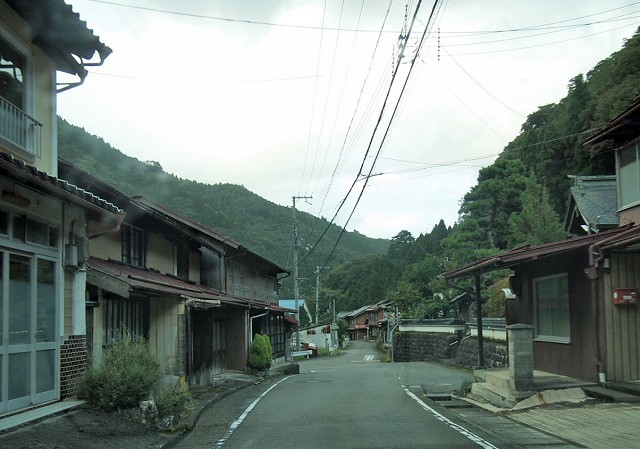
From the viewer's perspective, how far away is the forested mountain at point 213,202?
36188 millimetres

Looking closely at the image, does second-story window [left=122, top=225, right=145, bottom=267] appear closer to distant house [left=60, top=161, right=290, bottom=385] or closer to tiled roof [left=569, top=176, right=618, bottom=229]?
distant house [left=60, top=161, right=290, bottom=385]

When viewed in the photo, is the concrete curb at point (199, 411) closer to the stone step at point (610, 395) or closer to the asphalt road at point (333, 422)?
the asphalt road at point (333, 422)

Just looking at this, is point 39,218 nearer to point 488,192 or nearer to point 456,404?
point 456,404

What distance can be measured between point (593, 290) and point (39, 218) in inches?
402

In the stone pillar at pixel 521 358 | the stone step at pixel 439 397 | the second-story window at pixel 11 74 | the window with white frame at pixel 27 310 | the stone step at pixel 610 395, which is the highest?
the second-story window at pixel 11 74

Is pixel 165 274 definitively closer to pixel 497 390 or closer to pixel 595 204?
pixel 497 390

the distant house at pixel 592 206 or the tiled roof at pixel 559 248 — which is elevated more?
the distant house at pixel 592 206

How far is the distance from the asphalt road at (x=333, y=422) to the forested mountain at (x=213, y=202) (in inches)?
854

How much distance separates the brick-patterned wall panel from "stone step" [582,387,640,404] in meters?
9.06

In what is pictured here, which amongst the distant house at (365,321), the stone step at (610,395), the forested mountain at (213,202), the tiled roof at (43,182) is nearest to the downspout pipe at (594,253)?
the stone step at (610,395)

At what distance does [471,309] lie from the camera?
39125 mm

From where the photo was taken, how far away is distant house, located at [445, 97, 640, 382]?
11.5 metres

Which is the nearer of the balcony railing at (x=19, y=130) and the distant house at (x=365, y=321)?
the balcony railing at (x=19, y=130)

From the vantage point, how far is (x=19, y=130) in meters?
9.17
